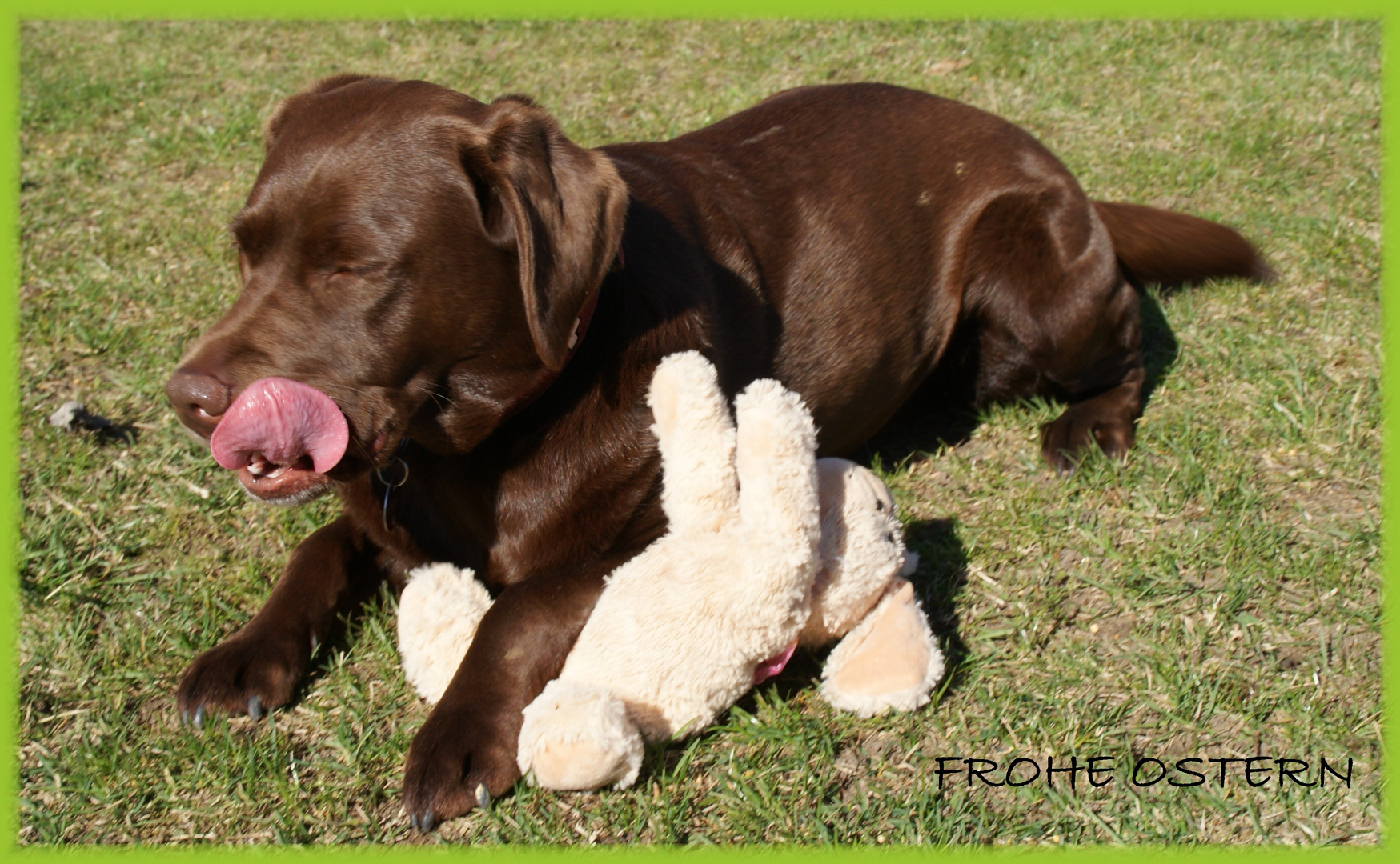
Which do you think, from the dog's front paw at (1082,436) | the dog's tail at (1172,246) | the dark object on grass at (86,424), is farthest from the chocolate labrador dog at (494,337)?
the dark object on grass at (86,424)

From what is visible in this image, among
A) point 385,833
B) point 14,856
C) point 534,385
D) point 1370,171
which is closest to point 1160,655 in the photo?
point 534,385

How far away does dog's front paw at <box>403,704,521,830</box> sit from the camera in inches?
83.3

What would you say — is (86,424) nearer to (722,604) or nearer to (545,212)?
(545,212)

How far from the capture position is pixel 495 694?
2.21 metres

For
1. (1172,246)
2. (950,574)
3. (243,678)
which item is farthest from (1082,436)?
(243,678)

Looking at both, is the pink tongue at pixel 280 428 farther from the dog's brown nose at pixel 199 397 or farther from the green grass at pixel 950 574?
the green grass at pixel 950 574

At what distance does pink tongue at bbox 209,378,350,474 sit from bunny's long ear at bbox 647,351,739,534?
59cm

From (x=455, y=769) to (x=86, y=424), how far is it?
6.60 feet

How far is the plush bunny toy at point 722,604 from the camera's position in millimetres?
2059

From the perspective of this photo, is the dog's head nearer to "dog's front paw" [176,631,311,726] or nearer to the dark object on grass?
"dog's front paw" [176,631,311,726]

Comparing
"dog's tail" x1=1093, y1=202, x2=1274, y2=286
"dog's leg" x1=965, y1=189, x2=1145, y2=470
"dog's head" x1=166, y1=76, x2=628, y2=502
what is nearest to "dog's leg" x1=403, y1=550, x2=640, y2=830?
"dog's head" x1=166, y1=76, x2=628, y2=502

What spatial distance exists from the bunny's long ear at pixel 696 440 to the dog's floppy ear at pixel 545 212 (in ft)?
0.72

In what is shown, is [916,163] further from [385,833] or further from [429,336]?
[385,833]

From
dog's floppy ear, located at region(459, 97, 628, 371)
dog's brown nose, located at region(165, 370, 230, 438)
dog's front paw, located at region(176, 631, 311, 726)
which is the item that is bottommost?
dog's front paw, located at region(176, 631, 311, 726)
